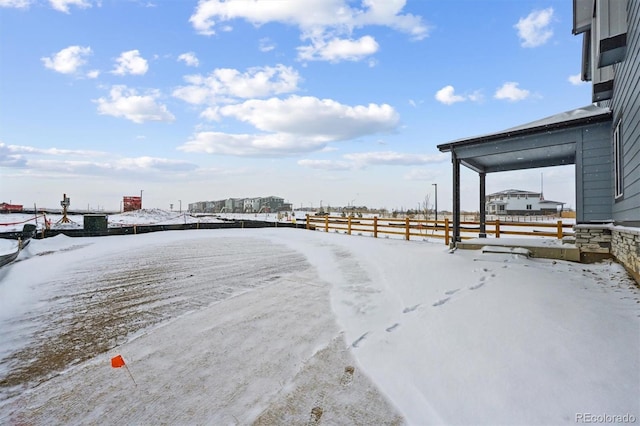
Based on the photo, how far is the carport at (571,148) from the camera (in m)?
6.83

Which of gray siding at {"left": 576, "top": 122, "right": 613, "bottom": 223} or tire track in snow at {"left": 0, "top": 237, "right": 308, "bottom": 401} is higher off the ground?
gray siding at {"left": 576, "top": 122, "right": 613, "bottom": 223}

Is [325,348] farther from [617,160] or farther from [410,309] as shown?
[617,160]

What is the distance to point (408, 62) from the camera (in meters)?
12.3

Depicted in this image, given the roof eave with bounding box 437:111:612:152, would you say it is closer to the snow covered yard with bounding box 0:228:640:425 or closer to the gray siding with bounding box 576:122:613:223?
the gray siding with bounding box 576:122:613:223

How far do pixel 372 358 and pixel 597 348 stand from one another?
198cm

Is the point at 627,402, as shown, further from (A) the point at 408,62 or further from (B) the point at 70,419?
(A) the point at 408,62

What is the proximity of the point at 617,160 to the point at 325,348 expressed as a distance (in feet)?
24.3

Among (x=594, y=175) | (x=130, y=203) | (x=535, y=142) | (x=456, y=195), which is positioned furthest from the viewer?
(x=130, y=203)

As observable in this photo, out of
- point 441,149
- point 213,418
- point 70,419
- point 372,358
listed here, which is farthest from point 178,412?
point 441,149

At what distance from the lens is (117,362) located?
2.76 m

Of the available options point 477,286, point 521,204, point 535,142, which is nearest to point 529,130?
point 535,142

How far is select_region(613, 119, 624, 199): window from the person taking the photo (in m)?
5.93

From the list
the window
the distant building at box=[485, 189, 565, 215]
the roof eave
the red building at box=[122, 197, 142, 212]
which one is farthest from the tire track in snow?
the distant building at box=[485, 189, 565, 215]

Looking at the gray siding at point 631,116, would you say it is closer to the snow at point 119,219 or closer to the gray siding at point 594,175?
the gray siding at point 594,175
